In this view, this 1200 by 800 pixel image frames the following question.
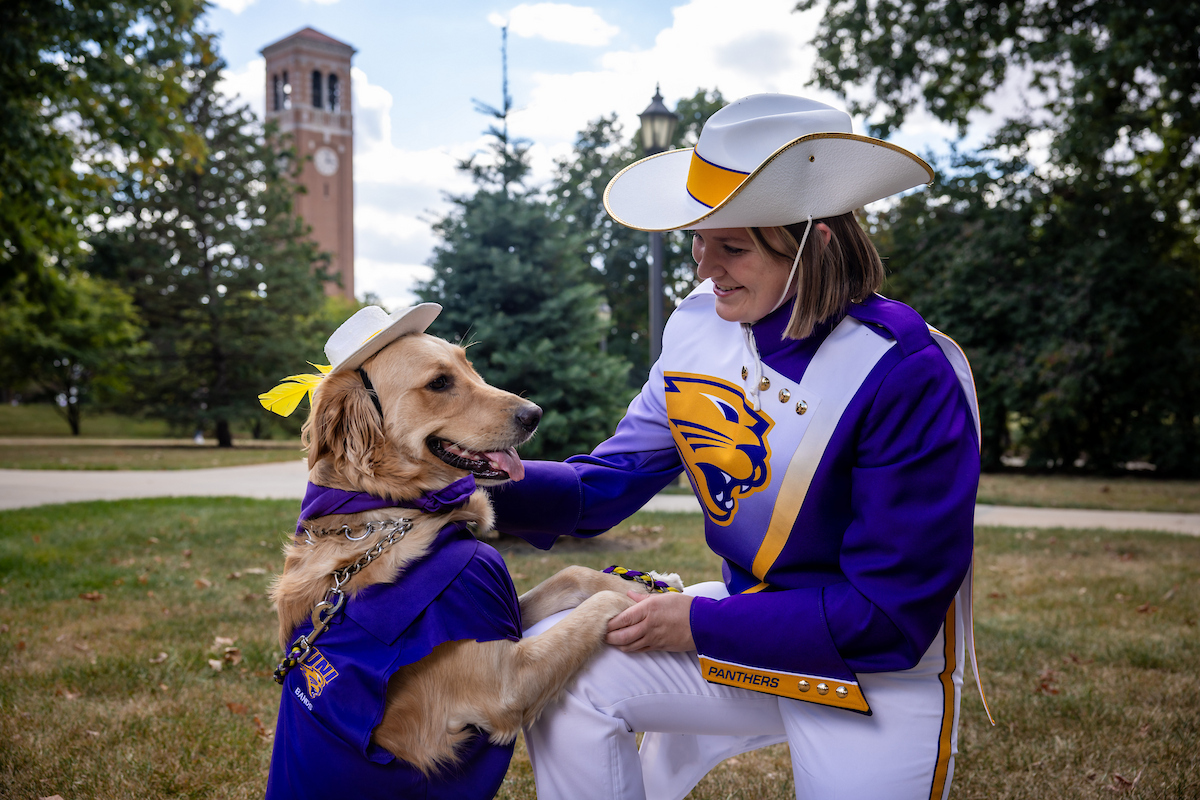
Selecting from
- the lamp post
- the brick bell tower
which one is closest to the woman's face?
the lamp post

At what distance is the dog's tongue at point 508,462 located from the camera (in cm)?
251

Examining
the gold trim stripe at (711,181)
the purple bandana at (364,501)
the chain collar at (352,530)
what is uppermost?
the gold trim stripe at (711,181)

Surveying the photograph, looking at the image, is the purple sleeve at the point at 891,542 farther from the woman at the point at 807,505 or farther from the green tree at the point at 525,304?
the green tree at the point at 525,304

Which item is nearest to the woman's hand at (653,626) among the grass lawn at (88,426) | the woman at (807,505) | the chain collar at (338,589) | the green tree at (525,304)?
the woman at (807,505)

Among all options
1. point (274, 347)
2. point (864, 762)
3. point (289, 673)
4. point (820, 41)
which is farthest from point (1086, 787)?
point (274, 347)

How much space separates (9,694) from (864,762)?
172 inches

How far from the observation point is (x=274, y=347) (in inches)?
985

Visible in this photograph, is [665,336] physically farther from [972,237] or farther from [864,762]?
[972,237]

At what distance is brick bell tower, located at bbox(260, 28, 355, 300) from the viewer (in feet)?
223

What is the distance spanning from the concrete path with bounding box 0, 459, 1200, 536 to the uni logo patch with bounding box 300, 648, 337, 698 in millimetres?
8493

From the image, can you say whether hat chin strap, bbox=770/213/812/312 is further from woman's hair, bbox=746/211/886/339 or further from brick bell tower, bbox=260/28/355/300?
brick bell tower, bbox=260/28/355/300

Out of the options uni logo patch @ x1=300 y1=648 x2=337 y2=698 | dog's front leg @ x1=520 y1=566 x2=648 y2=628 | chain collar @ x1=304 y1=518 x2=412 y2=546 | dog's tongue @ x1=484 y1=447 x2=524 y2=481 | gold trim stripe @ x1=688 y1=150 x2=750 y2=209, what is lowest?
uni logo patch @ x1=300 y1=648 x2=337 y2=698

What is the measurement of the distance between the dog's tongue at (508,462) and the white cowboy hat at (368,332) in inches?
18.7

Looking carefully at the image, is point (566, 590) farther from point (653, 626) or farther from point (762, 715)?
point (762, 715)
